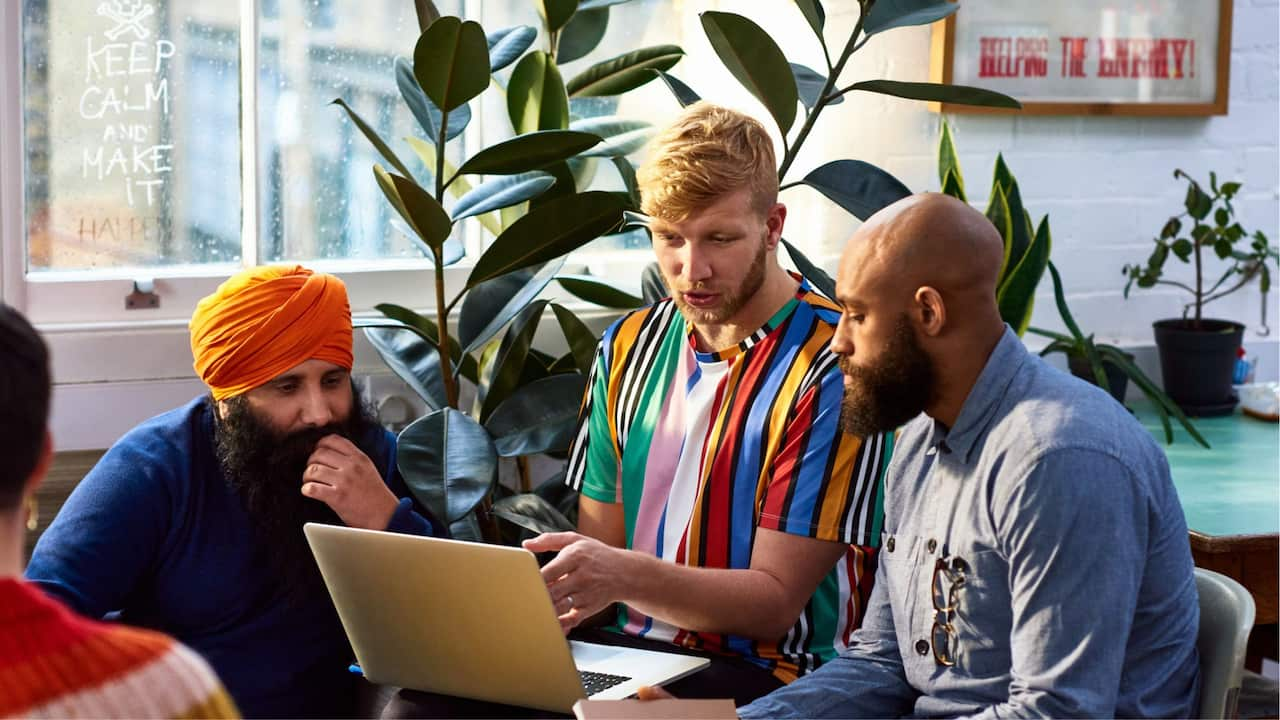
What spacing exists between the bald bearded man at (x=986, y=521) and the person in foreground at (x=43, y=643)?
0.91 metres

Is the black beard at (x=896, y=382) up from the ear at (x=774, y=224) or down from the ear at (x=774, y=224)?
down

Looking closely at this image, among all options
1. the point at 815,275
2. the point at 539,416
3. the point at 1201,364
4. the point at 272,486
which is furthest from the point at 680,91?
the point at 1201,364

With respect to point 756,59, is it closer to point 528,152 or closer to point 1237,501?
point 528,152

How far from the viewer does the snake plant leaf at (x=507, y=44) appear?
8.44ft

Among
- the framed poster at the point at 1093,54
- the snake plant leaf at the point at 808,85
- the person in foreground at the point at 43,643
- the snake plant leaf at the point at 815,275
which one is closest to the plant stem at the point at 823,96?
the snake plant leaf at the point at 808,85

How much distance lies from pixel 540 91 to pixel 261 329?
0.87 m

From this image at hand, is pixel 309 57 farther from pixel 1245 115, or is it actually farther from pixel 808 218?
pixel 1245 115

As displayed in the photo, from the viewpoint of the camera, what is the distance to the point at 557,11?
8.86 feet

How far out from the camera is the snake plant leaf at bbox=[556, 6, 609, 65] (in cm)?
280

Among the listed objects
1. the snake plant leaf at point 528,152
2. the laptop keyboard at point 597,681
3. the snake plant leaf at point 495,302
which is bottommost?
the laptop keyboard at point 597,681

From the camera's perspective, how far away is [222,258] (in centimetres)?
303

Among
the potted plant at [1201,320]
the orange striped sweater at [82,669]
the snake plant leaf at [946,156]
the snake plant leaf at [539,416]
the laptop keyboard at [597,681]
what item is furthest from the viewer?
the potted plant at [1201,320]

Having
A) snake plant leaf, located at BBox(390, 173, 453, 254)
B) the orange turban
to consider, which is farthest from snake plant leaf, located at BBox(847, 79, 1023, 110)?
the orange turban

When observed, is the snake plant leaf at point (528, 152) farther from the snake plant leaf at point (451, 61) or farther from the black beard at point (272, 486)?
the black beard at point (272, 486)
